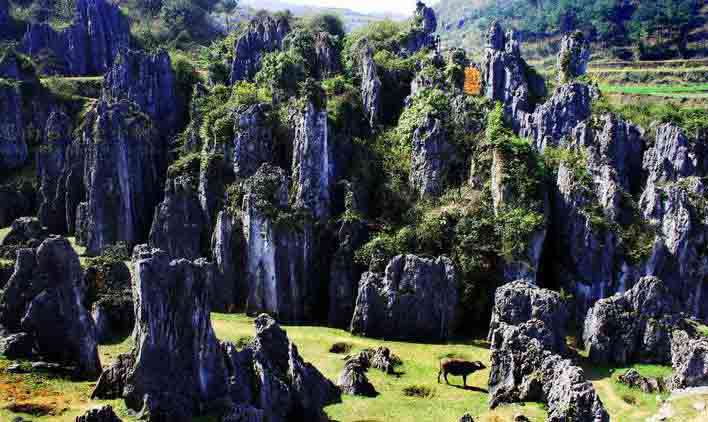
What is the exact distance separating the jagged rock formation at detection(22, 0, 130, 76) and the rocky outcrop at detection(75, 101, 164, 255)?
3322 centimetres

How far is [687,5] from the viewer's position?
4956 inches

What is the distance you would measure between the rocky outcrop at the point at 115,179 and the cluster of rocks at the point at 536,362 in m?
30.5

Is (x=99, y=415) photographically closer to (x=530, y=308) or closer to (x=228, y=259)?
(x=530, y=308)

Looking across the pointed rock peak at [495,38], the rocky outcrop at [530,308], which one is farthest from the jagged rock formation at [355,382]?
the pointed rock peak at [495,38]

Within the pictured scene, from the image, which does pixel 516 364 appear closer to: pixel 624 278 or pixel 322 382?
pixel 322 382

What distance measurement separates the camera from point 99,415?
2022 centimetres

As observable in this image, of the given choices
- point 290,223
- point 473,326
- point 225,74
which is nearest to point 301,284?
point 290,223

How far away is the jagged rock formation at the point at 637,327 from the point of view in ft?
103

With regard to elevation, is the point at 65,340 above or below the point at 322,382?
above

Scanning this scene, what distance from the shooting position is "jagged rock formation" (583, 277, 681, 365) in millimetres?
31266

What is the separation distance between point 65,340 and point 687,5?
5214 inches

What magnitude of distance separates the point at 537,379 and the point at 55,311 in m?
19.5

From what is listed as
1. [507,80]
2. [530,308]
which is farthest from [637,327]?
[507,80]

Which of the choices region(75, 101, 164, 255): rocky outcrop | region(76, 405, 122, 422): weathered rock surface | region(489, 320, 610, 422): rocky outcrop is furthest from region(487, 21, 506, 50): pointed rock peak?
region(76, 405, 122, 422): weathered rock surface
